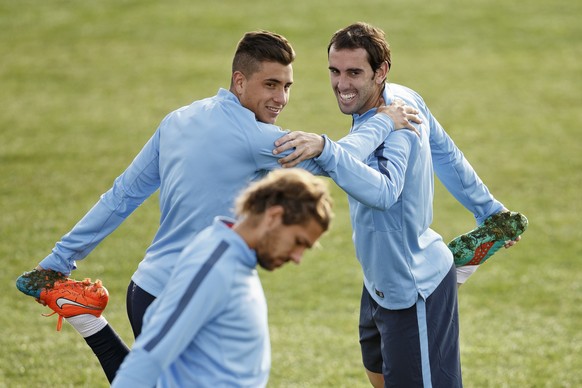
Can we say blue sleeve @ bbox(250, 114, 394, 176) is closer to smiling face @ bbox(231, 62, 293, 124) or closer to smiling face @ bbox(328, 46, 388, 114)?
smiling face @ bbox(231, 62, 293, 124)

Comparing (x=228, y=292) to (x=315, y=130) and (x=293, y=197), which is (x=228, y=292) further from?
(x=315, y=130)

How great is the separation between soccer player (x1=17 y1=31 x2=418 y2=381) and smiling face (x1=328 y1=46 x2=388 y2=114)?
0.21 meters

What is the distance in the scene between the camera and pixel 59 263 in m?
4.82

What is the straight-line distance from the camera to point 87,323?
4918 millimetres

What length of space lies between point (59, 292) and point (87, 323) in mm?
240

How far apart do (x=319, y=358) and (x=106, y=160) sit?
818 centimetres

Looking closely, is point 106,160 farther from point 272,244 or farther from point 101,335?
point 272,244

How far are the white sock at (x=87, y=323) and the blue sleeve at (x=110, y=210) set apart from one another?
272mm

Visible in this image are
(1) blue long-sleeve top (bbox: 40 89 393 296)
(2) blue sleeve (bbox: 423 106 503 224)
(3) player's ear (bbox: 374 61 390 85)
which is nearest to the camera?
(1) blue long-sleeve top (bbox: 40 89 393 296)

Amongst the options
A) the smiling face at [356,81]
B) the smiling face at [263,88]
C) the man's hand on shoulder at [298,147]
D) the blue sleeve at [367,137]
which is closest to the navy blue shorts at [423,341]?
the blue sleeve at [367,137]

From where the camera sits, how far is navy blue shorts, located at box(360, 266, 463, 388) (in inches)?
197

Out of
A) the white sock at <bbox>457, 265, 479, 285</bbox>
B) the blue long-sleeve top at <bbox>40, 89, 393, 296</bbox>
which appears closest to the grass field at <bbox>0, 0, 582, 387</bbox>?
the white sock at <bbox>457, 265, 479, 285</bbox>

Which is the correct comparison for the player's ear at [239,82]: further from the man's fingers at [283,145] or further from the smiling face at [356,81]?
the smiling face at [356,81]

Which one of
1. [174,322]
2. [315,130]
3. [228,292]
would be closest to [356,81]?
[228,292]
